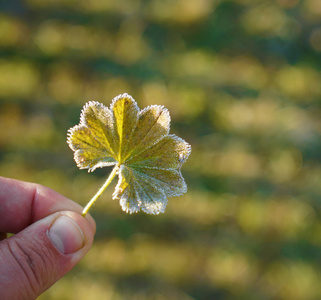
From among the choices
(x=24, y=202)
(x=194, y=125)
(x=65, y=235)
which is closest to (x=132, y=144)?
(x=65, y=235)

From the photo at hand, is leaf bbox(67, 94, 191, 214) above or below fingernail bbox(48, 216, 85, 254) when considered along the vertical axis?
above

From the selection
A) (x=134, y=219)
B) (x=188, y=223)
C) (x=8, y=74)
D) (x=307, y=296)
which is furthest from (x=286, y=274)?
(x=8, y=74)

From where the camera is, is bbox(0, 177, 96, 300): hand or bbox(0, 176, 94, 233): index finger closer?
bbox(0, 177, 96, 300): hand

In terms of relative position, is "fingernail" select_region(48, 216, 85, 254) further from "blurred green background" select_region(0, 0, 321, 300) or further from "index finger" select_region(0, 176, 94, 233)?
"blurred green background" select_region(0, 0, 321, 300)

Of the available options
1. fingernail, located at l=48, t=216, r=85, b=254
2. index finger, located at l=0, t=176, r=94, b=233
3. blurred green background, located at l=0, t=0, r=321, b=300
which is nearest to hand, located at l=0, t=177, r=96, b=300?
fingernail, located at l=48, t=216, r=85, b=254

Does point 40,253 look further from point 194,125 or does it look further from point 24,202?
point 194,125

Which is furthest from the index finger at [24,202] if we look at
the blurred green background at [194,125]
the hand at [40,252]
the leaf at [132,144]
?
the blurred green background at [194,125]

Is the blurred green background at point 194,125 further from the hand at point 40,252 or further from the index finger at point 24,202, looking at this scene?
the hand at point 40,252
